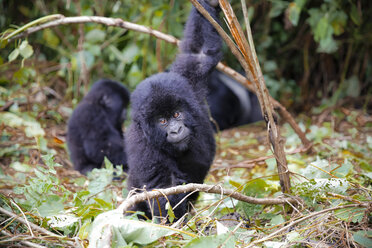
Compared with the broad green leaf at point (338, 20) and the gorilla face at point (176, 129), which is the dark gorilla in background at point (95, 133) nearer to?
the gorilla face at point (176, 129)

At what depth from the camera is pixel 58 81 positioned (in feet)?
25.6

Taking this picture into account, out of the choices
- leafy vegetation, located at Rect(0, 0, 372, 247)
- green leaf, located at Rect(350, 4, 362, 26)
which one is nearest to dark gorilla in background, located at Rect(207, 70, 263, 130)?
leafy vegetation, located at Rect(0, 0, 372, 247)

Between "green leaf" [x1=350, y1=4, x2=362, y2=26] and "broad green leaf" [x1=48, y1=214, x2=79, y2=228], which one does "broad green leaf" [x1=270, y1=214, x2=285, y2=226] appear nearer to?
"broad green leaf" [x1=48, y1=214, x2=79, y2=228]

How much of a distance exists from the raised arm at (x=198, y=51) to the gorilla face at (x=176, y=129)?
40 centimetres

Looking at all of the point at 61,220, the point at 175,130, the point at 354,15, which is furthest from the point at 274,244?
the point at 354,15

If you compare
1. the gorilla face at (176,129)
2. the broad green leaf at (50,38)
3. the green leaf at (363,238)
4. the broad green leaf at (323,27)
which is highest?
the broad green leaf at (323,27)

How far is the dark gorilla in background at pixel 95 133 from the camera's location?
5469 millimetres

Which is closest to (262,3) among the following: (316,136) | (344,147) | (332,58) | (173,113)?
(332,58)

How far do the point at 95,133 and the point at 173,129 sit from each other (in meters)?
2.79

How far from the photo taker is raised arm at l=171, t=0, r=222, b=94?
3270mm

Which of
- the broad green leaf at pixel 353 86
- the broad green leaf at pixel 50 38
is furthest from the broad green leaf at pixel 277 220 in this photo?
the broad green leaf at pixel 50 38

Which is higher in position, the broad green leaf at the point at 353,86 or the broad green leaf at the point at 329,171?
the broad green leaf at the point at 353,86

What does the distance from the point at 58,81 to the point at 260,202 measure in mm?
6172

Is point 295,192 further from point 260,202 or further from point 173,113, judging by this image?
point 173,113
